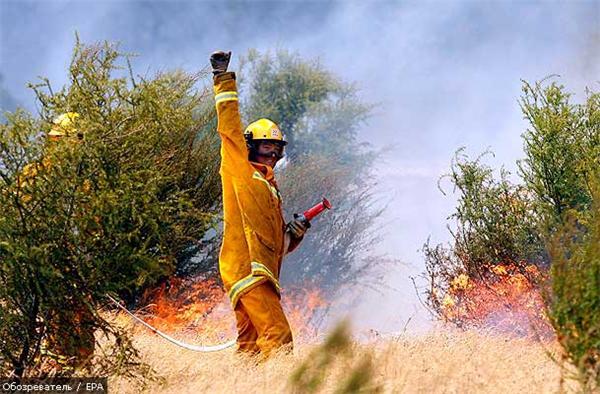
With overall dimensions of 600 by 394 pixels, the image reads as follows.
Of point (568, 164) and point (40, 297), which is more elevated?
point (568, 164)

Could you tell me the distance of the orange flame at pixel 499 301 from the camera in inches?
532

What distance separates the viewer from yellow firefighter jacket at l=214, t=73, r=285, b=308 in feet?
27.6

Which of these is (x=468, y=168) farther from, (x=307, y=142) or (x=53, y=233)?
(x=307, y=142)

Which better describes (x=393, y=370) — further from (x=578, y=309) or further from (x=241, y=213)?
(x=241, y=213)

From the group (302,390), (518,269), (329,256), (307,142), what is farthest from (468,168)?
(307,142)

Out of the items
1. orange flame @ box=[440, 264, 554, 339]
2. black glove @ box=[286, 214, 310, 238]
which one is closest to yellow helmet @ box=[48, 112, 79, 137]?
black glove @ box=[286, 214, 310, 238]

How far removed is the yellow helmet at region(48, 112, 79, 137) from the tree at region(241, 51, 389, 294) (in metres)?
15.7

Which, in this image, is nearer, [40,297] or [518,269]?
[40,297]

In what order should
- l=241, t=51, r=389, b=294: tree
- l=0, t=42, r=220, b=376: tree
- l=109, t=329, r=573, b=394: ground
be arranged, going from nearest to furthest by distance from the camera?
1. l=109, t=329, r=573, b=394: ground
2. l=0, t=42, r=220, b=376: tree
3. l=241, t=51, r=389, b=294: tree

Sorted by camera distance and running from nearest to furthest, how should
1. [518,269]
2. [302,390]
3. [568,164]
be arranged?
[302,390] < [568,164] < [518,269]

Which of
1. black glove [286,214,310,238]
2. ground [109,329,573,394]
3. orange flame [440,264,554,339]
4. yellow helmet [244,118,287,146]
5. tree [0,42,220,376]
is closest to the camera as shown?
ground [109,329,573,394]

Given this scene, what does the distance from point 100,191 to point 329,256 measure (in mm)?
20955

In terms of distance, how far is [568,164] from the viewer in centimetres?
1265

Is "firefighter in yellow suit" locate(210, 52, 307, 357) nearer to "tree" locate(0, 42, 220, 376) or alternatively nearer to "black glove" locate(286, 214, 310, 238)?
"black glove" locate(286, 214, 310, 238)
